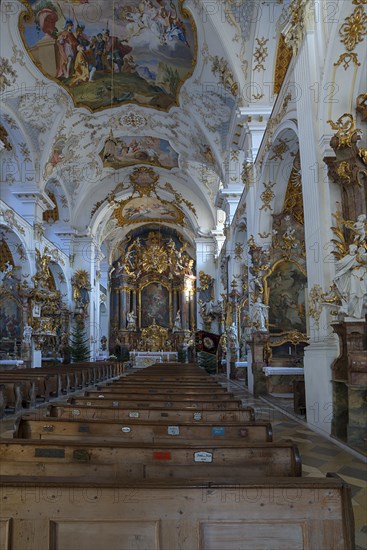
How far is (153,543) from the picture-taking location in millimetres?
1733

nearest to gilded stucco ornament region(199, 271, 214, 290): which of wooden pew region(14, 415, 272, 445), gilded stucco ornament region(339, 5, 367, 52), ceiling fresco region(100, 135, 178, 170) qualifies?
ceiling fresco region(100, 135, 178, 170)

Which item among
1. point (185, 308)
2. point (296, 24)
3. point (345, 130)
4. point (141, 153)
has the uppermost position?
point (141, 153)

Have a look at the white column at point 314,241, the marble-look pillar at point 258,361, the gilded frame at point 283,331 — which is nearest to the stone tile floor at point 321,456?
the white column at point 314,241

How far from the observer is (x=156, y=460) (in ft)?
8.14

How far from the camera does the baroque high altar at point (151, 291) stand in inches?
1094

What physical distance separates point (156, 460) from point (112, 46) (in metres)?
13.7

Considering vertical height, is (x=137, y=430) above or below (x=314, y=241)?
below

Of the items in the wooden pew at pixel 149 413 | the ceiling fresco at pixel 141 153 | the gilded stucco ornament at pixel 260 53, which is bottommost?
the wooden pew at pixel 149 413

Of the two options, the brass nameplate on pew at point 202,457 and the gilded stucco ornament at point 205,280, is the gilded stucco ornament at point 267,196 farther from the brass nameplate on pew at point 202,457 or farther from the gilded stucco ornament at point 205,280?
the gilded stucco ornament at point 205,280

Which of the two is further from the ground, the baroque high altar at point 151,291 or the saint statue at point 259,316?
the baroque high altar at point 151,291

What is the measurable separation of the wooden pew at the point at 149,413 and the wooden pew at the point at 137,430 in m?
0.73

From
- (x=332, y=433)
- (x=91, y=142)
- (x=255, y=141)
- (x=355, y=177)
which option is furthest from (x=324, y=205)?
(x=91, y=142)

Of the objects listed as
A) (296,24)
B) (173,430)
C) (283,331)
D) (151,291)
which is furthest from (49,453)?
(151,291)

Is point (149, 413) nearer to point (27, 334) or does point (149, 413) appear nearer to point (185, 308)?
point (27, 334)
